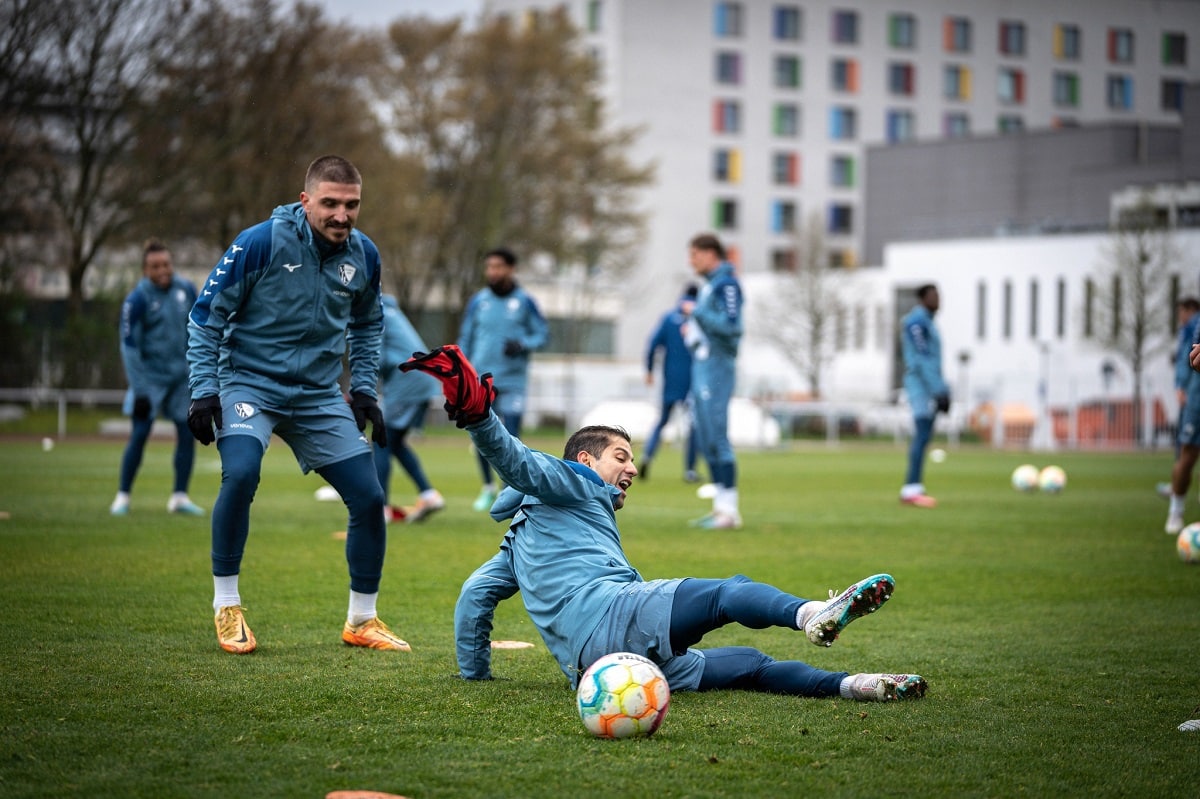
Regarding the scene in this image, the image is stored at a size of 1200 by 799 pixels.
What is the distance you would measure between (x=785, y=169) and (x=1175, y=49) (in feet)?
93.7

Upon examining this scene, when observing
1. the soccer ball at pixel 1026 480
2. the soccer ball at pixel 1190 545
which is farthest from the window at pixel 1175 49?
the soccer ball at pixel 1190 545

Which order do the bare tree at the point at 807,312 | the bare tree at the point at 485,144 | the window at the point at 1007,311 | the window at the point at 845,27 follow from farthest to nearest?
the window at the point at 845,27 < the bare tree at the point at 807,312 < the window at the point at 1007,311 < the bare tree at the point at 485,144

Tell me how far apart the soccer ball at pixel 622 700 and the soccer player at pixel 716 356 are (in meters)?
7.83

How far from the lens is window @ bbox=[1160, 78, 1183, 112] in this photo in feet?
299

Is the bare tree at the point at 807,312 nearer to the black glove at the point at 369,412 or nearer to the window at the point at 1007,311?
the window at the point at 1007,311

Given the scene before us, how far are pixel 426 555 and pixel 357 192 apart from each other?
4.52 m

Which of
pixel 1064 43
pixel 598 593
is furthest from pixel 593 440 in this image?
pixel 1064 43

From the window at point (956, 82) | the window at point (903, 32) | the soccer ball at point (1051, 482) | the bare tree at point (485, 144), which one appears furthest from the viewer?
the window at point (956, 82)

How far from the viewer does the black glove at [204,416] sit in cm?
652

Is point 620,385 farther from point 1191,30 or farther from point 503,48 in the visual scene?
point 1191,30

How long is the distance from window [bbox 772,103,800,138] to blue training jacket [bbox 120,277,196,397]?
2868 inches

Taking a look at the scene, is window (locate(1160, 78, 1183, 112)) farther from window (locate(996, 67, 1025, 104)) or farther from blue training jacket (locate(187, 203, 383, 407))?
blue training jacket (locate(187, 203, 383, 407))

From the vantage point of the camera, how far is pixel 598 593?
213 inches

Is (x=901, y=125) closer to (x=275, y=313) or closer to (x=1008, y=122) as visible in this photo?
(x=1008, y=122)
